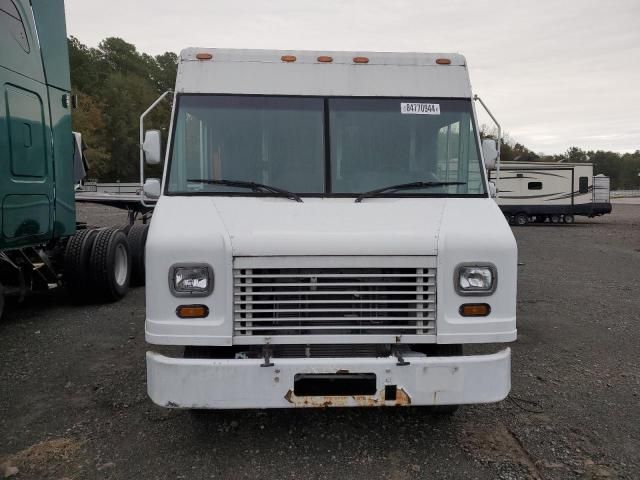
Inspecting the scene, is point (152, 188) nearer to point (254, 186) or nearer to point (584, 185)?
point (254, 186)

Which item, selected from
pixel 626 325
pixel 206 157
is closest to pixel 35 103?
pixel 206 157

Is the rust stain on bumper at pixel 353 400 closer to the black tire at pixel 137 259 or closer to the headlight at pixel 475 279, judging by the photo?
the headlight at pixel 475 279

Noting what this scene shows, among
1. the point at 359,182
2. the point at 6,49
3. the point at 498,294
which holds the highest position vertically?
the point at 6,49

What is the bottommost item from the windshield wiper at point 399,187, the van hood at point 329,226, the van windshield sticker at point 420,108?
the van hood at point 329,226

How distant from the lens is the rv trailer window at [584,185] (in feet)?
90.7

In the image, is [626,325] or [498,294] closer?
[498,294]

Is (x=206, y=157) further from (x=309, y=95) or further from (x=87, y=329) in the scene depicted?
(x=87, y=329)

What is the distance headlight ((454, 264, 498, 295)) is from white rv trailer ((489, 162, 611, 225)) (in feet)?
83.9

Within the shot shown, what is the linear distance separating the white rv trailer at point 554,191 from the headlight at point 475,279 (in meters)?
25.6

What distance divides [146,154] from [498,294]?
117 inches

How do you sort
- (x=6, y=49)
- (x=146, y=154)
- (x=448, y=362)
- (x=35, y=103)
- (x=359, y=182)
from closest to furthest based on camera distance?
(x=448, y=362), (x=359, y=182), (x=146, y=154), (x=6, y=49), (x=35, y=103)

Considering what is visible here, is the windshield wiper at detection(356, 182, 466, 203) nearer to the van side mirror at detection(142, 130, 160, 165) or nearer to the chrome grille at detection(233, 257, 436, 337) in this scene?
the chrome grille at detection(233, 257, 436, 337)

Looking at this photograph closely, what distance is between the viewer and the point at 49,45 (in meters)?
6.67

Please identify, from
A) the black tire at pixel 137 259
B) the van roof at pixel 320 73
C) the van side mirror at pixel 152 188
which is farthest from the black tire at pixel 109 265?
the van roof at pixel 320 73
